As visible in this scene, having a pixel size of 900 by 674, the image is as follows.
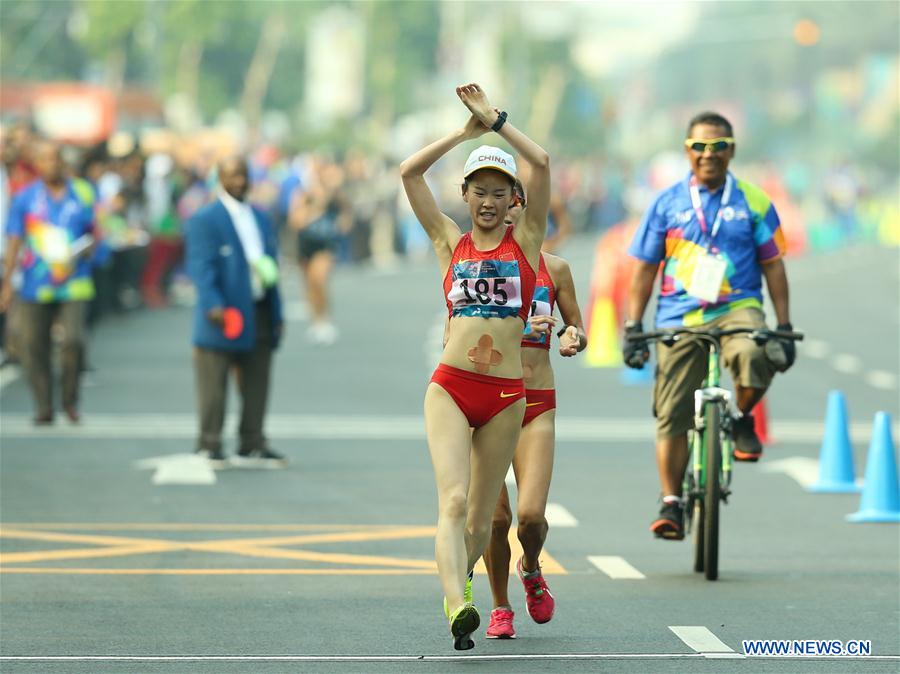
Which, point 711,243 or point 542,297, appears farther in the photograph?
point 711,243

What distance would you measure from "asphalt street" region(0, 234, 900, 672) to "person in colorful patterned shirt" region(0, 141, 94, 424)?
575 mm

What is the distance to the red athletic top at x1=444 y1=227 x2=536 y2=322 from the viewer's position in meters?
8.80

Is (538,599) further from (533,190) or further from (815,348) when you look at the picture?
(815,348)

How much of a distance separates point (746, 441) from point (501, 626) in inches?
112

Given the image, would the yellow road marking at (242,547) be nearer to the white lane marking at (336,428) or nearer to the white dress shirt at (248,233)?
the white dress shirt at (248,233)

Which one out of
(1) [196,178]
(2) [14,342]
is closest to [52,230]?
(2) [14,342]

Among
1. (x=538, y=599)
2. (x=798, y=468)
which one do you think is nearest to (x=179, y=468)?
(x=798, y=468)

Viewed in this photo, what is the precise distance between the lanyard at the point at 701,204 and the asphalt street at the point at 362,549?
1.61 metres

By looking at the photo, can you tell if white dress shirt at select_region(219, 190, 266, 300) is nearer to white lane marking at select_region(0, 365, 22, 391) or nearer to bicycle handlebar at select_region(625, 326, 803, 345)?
bicycle handlebar at select_region(625, 326, 803, 345)

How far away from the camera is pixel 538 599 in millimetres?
9328

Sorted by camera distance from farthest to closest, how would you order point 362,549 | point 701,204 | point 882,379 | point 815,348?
point 815,348 → point 882,379 → point 362,549 → point 701,204

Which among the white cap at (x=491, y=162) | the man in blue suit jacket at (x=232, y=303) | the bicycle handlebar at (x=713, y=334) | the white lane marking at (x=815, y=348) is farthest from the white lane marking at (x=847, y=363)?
the white cap at (x=491, y=162)

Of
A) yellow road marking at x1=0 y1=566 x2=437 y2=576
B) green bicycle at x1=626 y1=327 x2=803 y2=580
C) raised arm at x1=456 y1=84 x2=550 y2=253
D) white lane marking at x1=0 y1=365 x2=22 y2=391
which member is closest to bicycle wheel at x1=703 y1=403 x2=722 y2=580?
green bicycle at x1=626 y1=327 x2=803 y2=580

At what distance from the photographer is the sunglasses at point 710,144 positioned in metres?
11.5
